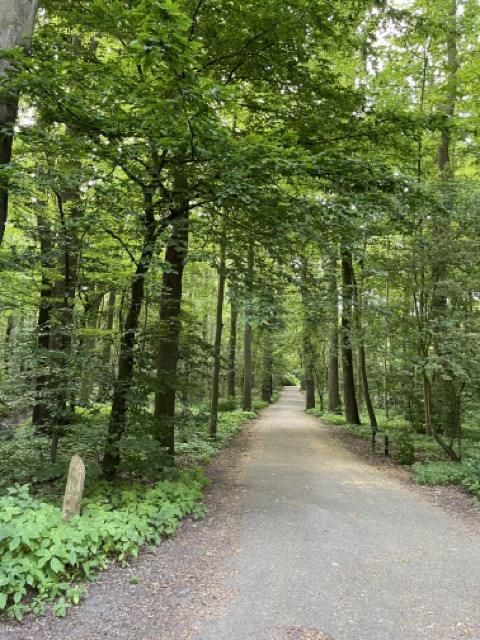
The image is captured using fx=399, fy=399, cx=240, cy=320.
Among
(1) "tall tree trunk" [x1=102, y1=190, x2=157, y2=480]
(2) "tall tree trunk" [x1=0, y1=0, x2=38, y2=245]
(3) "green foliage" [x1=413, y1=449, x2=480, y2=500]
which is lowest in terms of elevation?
(3) "green foliage" [x1=413, y1=449, x2=480, y2=500]

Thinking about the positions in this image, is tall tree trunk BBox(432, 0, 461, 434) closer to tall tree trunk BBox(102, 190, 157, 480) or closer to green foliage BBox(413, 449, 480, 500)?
green foliage BBox(413, 449, 480, 500)

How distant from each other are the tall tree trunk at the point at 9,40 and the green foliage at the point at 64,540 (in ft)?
10.8

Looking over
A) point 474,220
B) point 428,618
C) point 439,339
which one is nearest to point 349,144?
point 474,220

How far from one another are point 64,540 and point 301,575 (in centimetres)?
242

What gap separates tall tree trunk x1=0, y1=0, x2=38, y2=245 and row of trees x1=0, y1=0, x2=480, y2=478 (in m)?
0.02

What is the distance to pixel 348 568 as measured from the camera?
4.36 meters

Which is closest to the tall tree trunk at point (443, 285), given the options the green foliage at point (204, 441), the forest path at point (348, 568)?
the forest path at point (348, 568)

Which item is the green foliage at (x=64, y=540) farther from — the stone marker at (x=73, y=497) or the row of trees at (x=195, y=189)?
the row of trees at (x=195, y=189)

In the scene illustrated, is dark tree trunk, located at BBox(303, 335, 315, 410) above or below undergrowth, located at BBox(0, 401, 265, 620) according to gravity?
above

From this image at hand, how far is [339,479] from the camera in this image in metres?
8.12

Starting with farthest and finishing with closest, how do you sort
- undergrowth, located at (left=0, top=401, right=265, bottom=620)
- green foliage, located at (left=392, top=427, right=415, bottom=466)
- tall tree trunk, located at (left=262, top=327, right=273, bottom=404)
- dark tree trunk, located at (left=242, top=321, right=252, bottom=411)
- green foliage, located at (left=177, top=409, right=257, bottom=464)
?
tall tree trunk, located at (left=262, top=327, right=273, bottom=404)
dark tree trunk, located at (left=242, top=321, right=252, bottom=411)
green foliage, located at (left=177, top=409, right=257, bottom=464)
green foliage, located at (left=392, top=427, right=415, bottom=466)
undergrowth, located at (left=0, top=401, right=265, bottom=620)

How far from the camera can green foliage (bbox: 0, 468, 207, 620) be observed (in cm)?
336

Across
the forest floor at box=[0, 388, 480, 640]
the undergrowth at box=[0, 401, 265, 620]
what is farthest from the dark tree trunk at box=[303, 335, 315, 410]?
the undergrowth at box=[0, 401, 265, 620]

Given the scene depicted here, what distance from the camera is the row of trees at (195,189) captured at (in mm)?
4977
